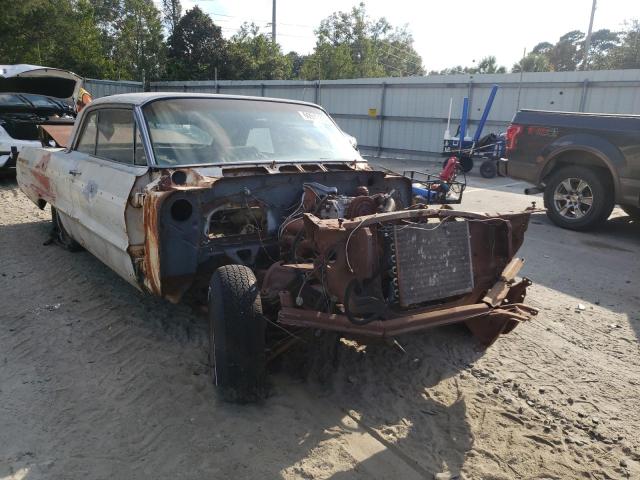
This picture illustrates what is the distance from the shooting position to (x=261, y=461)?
8.46ft

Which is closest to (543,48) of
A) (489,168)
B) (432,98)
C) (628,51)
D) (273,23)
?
(628,51)

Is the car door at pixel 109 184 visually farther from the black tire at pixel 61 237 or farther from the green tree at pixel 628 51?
the green tree at pixel 628 51

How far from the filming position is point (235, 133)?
4.19 m

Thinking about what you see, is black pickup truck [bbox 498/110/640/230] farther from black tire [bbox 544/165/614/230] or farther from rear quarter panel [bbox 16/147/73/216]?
rear quarter panel [bbox 16/147/73/216]

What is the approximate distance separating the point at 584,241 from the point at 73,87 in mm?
10378

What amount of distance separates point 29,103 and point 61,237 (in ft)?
18.3

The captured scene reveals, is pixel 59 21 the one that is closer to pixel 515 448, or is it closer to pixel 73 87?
pixel 73 87

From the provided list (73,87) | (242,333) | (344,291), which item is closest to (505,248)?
(344,291)

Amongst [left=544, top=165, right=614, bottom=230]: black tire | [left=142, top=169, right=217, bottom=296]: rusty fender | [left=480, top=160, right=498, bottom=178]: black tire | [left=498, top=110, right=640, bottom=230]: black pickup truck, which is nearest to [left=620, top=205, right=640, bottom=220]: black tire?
Answer: [left=498, top=110, right=640, bottom=230]: black pickup truck

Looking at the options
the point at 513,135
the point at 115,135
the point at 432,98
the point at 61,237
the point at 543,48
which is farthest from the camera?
the point at 543,48

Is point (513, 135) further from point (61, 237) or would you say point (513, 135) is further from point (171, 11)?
point (171, 11)

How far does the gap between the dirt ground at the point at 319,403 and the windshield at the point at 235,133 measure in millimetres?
1378

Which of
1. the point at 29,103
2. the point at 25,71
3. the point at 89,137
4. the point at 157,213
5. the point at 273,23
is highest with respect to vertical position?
the point at 273,23

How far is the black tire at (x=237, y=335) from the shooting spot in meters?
2.86
